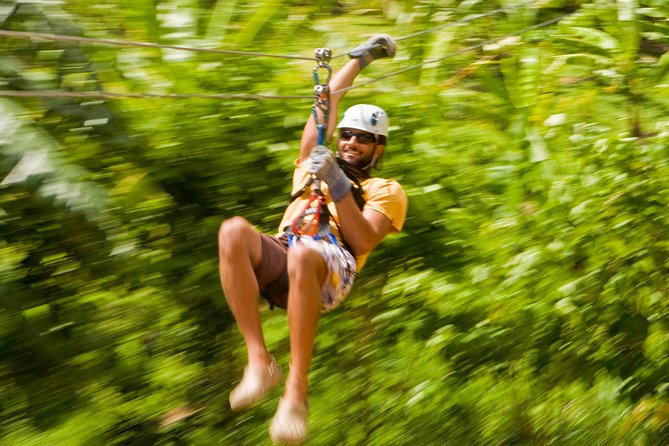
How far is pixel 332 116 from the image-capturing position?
11.8ft

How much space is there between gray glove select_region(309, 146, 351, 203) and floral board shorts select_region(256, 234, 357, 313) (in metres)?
0.17

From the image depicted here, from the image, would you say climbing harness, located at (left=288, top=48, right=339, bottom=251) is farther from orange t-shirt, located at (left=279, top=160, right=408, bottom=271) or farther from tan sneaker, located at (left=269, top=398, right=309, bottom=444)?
tan sneaker, located at (left=269, top=398, right=309, bottom=444)

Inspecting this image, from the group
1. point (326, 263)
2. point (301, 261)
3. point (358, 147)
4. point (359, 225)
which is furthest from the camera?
point (358, 147)

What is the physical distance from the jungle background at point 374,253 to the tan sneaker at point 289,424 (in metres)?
1.22

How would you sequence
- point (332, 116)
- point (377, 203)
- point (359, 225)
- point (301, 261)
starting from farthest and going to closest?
point (332, 116)
point (377, 203)
point (359, 225)
point (301, 261)

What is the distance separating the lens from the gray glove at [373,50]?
12.1ft

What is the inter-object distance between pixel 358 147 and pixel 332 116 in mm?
237

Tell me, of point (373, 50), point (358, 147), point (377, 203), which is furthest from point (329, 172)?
point (373, 50)

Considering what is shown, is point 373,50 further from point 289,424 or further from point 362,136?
point 289,424

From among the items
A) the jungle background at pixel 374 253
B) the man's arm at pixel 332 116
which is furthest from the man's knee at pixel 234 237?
the jungle background at pixel 374 253

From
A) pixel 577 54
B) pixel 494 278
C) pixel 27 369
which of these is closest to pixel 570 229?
pixel 494 278

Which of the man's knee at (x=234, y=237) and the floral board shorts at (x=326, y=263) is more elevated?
the man's knee at (x=234, y=237)

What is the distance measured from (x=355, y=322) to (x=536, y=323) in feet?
2.83

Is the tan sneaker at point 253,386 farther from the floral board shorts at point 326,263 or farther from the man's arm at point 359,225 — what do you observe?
the man's arm at point 359,225
